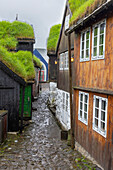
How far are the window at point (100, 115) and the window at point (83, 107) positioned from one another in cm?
79

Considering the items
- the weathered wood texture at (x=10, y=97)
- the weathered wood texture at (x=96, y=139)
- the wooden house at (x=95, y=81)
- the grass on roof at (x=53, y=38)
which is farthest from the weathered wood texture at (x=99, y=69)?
the grass on roof at (x=53, y=38)

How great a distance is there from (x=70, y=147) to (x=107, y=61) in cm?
502

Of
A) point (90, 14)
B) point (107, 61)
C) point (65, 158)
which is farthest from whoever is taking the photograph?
point (65, 158)

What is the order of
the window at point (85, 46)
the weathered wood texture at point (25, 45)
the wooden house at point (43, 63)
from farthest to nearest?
the wooden house at point (43, 63) < the weathered wood texture at point (25, 45) < the window at point (85, 46)

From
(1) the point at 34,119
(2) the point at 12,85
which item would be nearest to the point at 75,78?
(2) the point at 12,85

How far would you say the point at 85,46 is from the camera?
828 cm

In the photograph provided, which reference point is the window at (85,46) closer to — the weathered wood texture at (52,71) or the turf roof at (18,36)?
the turf roof at (18,36)

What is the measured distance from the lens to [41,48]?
4216 cm

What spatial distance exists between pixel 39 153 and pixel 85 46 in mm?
4905

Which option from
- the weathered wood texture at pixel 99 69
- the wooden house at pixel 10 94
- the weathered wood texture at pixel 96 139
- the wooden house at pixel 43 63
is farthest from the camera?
the wooden house at pixel 43 63

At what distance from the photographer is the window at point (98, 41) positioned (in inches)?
268

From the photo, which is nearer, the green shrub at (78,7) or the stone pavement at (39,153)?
the stone pavement at (39,153)

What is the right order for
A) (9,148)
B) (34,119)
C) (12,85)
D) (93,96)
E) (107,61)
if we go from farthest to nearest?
(34,119)
(12,85)
(9,148)
(93,96)
(107,61)

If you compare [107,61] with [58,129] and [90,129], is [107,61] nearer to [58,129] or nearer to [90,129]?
[90,129]
